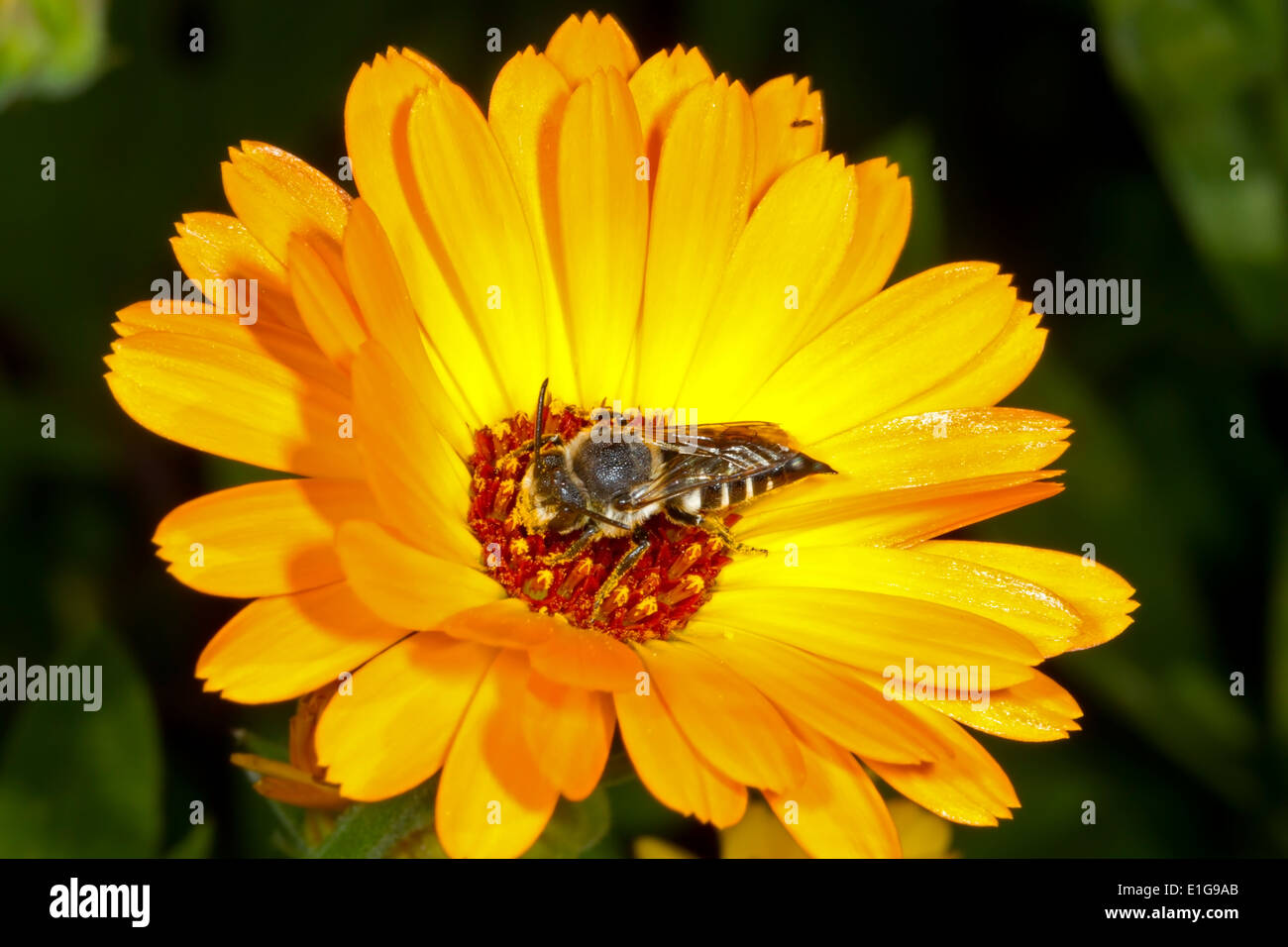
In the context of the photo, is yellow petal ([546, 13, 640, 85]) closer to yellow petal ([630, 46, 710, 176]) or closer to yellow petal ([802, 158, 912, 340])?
yellow petal ([630, 46, 710, 176])

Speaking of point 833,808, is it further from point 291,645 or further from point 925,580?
point 291,645

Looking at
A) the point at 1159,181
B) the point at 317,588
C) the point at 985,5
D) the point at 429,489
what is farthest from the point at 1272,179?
the point at 317,588

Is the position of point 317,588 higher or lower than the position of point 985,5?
lower

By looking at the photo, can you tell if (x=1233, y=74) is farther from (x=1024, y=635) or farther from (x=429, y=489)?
(x=429, y=489)

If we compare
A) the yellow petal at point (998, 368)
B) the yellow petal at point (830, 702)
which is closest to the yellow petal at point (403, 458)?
the yellow petal at point (830, 702)

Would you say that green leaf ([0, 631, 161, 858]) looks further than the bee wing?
Yes

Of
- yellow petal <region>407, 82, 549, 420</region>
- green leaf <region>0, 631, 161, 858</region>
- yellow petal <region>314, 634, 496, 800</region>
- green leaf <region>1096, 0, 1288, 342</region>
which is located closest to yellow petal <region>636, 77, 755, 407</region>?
yellow petal <region>407, 82, 549, 420</region>
